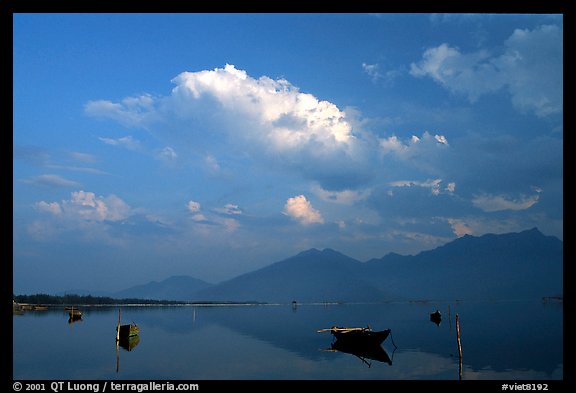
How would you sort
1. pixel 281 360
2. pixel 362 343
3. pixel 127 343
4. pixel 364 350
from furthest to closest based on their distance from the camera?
pixel 127 343, pixel 362 343, pixel 364 350, pixel 281 360

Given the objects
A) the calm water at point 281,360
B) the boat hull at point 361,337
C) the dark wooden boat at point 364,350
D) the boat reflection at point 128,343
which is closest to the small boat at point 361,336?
the boat hull at point 361,337

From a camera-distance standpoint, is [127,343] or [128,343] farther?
[127,343]

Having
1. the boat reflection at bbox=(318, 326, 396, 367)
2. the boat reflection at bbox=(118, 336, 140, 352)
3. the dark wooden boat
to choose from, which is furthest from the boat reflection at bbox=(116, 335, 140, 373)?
the dark wooden boat

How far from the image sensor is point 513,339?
5778cm

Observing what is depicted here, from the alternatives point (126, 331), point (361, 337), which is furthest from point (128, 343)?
point (361, 337)

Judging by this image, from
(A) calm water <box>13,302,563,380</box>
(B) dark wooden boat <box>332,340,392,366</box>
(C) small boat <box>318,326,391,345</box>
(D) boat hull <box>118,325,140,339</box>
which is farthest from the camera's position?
(D) boat hull <box>118,325,140,339</box>

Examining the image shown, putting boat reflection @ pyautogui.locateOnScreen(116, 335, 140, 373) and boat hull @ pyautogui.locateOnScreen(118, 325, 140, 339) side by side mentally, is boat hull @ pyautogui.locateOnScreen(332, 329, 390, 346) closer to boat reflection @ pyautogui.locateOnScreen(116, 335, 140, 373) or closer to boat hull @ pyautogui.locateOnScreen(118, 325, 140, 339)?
boat reflection @ pyautogui.locateOnScreen(116, 335, 140, 373)

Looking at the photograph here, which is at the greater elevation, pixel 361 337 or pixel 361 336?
pixel 361 336

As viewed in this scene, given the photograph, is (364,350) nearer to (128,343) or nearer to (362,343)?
(362,343)

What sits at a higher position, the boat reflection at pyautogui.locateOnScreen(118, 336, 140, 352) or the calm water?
the calm water

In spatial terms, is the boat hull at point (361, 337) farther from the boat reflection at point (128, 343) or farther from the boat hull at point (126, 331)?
the boat hull at point (126, 331)
